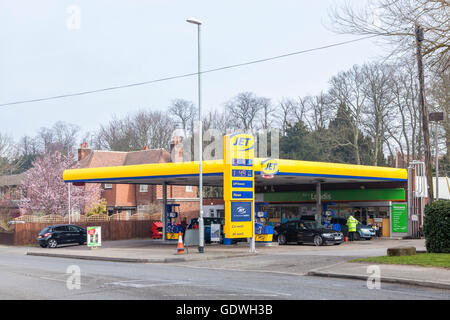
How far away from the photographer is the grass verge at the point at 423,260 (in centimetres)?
1800

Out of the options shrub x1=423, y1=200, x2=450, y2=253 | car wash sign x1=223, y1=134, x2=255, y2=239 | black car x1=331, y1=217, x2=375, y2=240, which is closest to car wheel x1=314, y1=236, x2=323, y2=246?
black car x1=331, y1=217, x2=375, y2=240

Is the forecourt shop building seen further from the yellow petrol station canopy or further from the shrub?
the shrub

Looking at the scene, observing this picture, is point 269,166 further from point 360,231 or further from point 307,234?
point 360,231

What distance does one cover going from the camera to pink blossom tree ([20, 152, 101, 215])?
2041 inches

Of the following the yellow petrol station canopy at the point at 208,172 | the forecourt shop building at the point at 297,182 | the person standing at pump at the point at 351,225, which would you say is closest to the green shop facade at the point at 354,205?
the forecourt shop building at the point at 297,182

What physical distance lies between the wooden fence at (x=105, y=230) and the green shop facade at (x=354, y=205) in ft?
31.5

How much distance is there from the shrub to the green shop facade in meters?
16.2

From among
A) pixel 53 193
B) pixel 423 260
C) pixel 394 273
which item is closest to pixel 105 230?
pixel 53 193

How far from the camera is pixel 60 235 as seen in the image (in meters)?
37.1

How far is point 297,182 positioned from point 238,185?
47.0ft

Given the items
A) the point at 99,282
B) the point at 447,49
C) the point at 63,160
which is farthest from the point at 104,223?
the point at 447,49

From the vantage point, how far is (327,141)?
61406 millimetres

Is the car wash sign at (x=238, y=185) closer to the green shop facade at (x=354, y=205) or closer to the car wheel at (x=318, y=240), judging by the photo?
the car wheel at (x=318, y=240)
